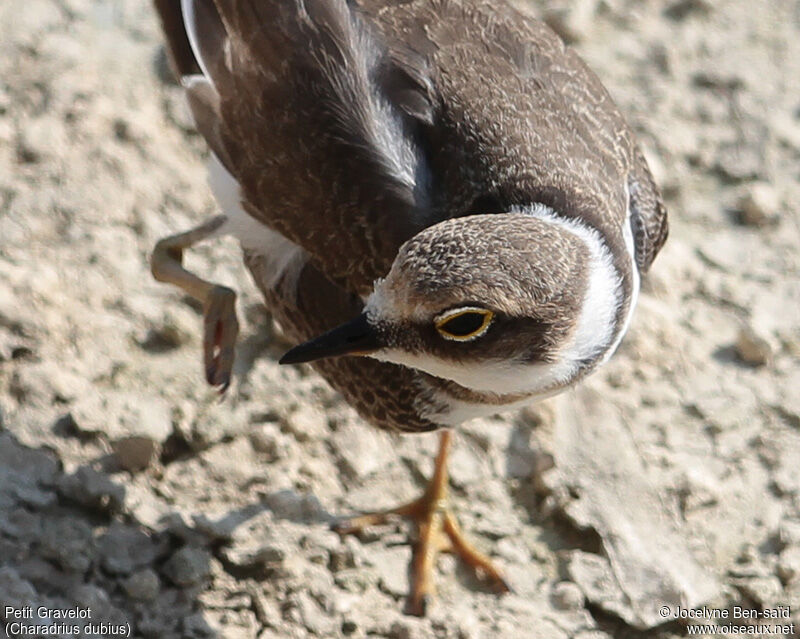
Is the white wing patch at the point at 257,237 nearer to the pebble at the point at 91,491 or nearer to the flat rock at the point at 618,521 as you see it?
the pebble at the point at 91,491

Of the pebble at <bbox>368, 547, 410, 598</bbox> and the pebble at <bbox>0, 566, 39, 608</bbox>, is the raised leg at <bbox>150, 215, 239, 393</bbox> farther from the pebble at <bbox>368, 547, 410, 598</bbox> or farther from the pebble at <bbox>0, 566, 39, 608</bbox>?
the pebble at <bbox>0, 566, 39, 608</bbox>

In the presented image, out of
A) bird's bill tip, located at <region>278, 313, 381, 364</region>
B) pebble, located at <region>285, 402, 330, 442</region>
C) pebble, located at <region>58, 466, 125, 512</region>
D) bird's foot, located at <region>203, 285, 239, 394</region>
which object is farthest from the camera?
pebble, located at <region>285, 402, 330, 442</region>

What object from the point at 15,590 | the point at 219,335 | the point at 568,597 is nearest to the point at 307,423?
the point at 219,335

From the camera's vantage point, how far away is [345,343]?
4.29 metres

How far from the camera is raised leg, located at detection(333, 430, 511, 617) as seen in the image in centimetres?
529

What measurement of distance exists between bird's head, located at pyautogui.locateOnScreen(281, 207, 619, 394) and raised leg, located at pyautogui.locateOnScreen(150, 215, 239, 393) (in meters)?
1.09

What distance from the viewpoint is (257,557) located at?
5.09 m

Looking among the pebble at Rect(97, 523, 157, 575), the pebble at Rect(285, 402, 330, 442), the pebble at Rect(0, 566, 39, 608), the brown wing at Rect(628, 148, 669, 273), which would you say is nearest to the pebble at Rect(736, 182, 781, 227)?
the brown wing at Rect(628, 148, 669, 273)

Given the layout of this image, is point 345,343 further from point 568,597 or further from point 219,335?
point 568,597

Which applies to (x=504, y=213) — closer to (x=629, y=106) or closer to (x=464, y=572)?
(x=464, y=572)

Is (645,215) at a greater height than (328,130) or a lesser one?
lesser

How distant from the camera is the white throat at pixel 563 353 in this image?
14.2 feet

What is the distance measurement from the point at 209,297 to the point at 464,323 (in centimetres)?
177

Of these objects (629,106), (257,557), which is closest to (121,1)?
(629,106)
